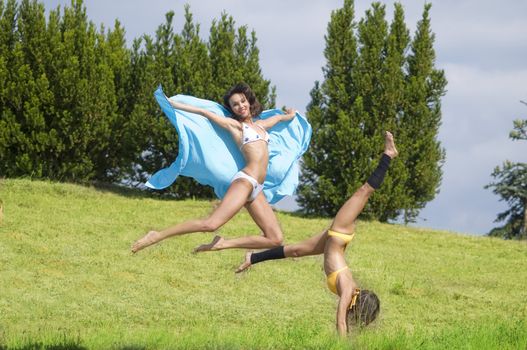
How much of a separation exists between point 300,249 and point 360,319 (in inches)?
33.6

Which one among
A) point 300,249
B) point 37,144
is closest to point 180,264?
point 37,144

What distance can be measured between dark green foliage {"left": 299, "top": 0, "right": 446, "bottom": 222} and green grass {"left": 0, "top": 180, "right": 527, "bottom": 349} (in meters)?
1.30

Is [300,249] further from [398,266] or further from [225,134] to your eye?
[398,266]

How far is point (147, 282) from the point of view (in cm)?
1638

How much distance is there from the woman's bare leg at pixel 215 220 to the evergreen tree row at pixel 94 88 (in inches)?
684

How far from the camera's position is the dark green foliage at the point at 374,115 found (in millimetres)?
24984

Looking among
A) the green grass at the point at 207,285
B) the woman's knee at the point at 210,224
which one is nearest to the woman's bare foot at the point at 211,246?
the woman's knee at the point at 210,224

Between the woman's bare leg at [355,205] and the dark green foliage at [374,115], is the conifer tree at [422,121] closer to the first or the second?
the dark green foliage at [374,115]

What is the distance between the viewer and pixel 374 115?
25.4m

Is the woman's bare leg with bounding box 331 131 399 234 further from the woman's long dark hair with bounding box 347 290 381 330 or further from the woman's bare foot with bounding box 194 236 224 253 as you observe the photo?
the woman's bare foot with bounding box 194 236 224 253

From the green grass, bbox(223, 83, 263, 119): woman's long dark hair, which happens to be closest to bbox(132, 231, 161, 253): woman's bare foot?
bbox(223, 83, 263, 119): woman's long dark hair

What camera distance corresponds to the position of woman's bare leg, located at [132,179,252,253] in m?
7.54

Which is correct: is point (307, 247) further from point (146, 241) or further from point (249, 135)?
point (146, 241)

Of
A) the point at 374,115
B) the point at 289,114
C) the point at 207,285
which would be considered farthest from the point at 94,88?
the point at 289,114
